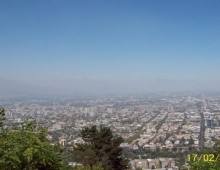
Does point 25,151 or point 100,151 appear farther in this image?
point 100,151

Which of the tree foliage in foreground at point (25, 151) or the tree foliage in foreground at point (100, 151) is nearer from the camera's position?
the tree foliage in foreground at point (25, 151)

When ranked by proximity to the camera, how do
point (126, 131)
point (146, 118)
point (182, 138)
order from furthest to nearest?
point (146, 118), point (126, 131), point (182, 138)

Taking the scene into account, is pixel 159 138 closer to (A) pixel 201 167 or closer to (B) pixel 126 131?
(B) pixel 126 131

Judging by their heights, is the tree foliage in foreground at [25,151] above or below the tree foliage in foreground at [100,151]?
above

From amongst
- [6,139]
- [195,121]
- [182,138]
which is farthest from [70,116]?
[6,139]

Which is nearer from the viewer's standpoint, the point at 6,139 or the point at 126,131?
the point at 6,139
